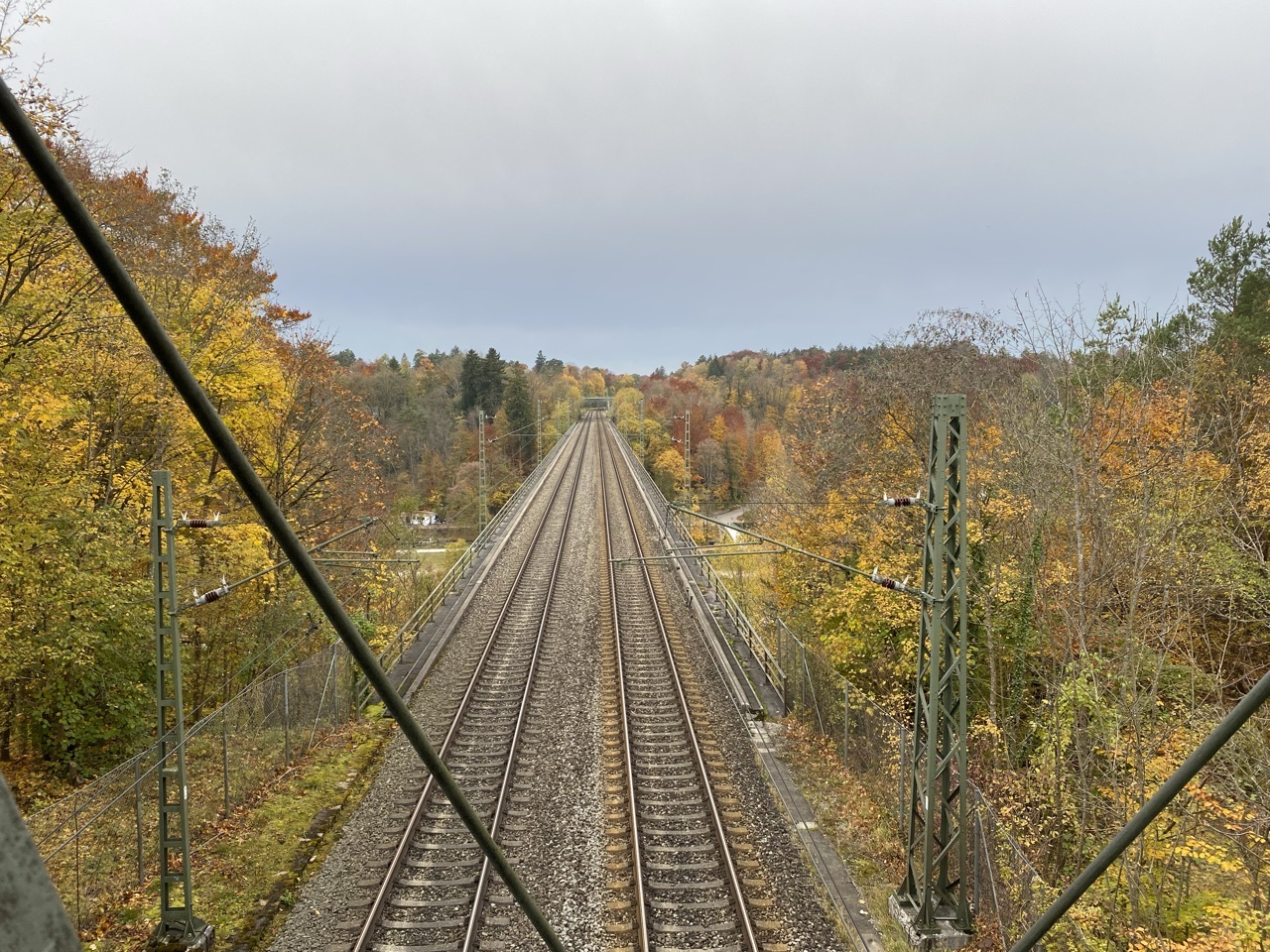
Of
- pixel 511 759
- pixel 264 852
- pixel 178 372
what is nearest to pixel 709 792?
pixel 511 759

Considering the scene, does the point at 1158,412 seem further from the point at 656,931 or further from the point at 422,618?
the point at 422,618

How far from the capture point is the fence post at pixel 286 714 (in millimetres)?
13336

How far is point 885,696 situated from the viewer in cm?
1873

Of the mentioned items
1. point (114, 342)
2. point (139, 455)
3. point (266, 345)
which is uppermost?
point (266, 345)

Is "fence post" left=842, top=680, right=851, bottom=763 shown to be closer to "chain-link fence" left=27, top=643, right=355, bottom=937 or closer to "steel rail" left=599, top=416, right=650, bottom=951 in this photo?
"steel rail" left=599, top=416, right=650, bottom=951

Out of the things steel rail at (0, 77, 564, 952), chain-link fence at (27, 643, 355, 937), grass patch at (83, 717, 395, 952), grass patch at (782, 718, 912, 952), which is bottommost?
grass patch at (782, 718, 912, 952)

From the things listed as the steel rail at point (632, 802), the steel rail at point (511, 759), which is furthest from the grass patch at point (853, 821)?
the steel rail at point (511, 759)

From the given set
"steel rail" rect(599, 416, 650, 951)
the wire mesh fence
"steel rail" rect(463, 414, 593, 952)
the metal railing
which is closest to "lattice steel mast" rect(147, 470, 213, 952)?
"steel rail" rect(463, 414, 593, 952)

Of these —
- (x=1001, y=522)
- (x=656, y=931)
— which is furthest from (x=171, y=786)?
(x=1001, y=522)

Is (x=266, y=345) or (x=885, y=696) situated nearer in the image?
(x=885, y=696)

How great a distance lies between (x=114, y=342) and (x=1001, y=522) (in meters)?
17.3

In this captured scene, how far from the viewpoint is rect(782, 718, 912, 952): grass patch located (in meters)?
9.88

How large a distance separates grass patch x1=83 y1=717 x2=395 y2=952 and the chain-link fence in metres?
0.24

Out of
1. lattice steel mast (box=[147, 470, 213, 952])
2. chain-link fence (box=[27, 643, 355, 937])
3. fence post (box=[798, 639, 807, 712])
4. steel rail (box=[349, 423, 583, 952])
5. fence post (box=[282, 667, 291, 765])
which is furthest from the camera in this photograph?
fence post (box=[798, 639, 807, 712])
